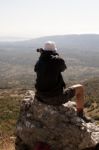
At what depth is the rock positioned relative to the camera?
8.84m

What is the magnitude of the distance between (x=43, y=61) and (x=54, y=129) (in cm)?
174

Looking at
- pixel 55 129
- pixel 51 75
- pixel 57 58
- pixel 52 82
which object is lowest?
pixel 55 129

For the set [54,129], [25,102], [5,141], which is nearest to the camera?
[54,129]

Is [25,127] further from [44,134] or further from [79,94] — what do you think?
[79,94]

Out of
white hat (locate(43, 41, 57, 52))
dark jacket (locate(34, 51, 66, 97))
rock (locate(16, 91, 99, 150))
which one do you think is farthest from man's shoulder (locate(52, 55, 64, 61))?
rock (locate(16, 91, 99, 150))

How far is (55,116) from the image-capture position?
9031mm

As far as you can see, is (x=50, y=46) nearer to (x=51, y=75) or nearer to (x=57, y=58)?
(x=57, y=58)

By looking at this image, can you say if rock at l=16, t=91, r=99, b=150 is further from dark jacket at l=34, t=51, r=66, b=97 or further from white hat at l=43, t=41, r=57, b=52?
white hat at l=43, t=41, r=57, b=52

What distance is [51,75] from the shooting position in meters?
9.09

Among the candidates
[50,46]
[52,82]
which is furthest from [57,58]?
[52,82]

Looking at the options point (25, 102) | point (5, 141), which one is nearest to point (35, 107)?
point (25, 102)

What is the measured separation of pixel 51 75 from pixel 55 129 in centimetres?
134

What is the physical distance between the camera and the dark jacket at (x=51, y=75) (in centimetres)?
905

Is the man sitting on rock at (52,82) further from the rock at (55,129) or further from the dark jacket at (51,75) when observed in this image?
the rock at (55,129)
